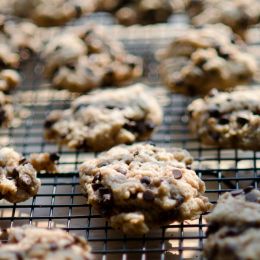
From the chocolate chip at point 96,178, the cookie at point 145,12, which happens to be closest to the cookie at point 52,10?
the cookie at point 145,12

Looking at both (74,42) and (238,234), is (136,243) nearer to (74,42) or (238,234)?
(238,234)

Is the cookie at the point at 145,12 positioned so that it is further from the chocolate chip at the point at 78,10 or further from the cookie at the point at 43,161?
the cookie at the point at 43,161

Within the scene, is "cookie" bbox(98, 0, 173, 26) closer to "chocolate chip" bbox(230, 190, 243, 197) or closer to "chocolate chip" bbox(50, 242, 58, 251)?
"chocolate chip" bbox(230, 190, 243, 197)

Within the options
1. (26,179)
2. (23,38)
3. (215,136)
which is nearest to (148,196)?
(26,179)

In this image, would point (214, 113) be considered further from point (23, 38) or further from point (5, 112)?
point (23, 38)

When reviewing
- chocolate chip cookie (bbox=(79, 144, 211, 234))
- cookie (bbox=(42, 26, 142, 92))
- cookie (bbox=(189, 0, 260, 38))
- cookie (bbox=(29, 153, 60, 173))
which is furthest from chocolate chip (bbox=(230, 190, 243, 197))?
cookie (bbox=(189, 0, 260, 38))

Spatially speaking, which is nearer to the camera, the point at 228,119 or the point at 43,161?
the point at 43,161

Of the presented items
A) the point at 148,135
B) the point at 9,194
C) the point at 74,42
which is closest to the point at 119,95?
the point at 148,135
